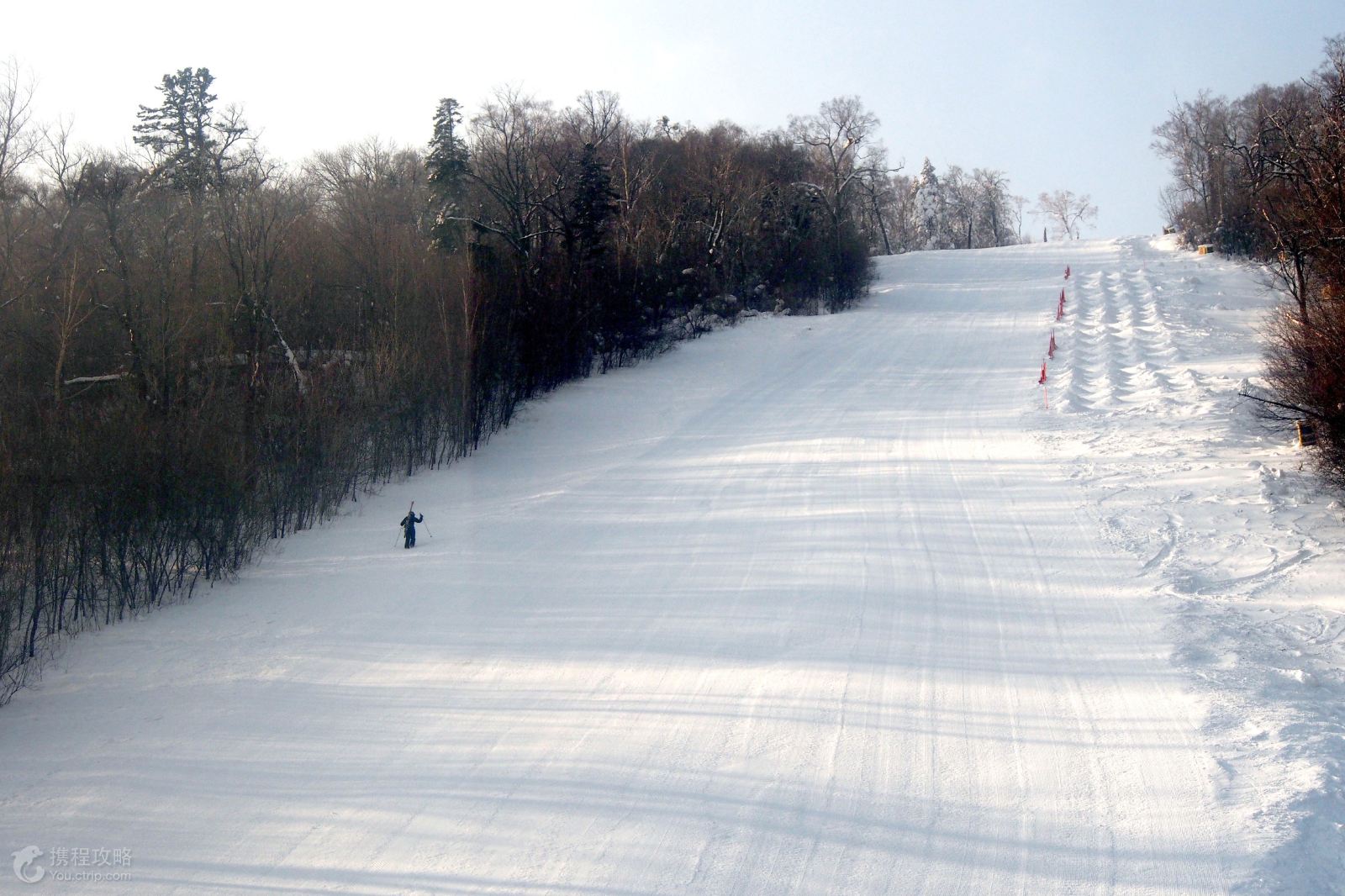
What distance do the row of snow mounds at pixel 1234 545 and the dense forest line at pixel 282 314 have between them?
11.7m

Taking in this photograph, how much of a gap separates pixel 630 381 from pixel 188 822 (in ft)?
68.5

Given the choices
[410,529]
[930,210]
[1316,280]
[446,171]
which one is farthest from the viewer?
[930,210]

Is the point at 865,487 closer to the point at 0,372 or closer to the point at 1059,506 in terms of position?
the point at 1059,506

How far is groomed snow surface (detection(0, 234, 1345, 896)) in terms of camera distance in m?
6.00

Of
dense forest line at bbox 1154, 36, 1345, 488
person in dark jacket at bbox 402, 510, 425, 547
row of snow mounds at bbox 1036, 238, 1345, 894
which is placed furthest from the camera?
person in dark jacket at bbox 402, 510, 425, 547

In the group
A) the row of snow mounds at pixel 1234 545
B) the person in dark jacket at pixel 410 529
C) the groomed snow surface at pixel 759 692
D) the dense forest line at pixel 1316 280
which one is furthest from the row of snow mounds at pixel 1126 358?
the person in dark jacket at pixel 410 529

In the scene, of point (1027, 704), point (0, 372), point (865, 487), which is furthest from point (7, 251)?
point (1027, 704)

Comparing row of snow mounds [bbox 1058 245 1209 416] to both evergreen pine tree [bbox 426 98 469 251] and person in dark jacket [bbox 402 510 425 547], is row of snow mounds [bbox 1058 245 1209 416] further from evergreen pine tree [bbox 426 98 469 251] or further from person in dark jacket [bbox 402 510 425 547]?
evergreen pine tree [bbox 426 98 469 251]
